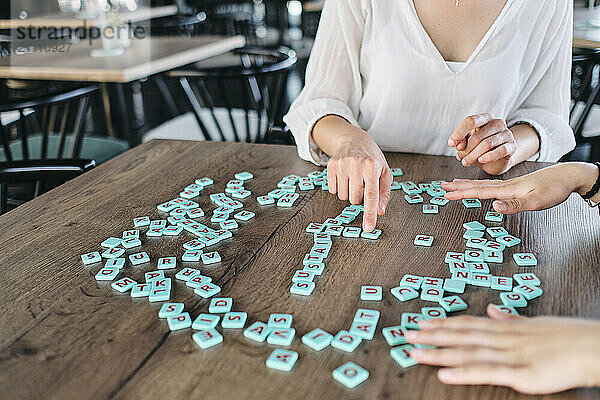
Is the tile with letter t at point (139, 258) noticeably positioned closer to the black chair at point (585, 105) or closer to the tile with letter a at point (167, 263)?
the tile with letter a at point (167, 263)

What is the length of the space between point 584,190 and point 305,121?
0.69 meters

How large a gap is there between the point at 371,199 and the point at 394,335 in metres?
0.38

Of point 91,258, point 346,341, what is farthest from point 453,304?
point 91,258

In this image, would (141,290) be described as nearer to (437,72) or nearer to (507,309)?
(507,309)

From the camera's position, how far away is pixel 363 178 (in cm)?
118

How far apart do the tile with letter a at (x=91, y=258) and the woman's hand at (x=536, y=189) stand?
68cm

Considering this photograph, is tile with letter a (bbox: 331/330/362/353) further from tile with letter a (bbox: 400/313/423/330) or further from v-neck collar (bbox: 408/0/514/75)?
v-neck collar (bbox: 408/0/514/75)

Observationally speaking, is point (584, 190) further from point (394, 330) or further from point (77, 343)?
point (77, 343)

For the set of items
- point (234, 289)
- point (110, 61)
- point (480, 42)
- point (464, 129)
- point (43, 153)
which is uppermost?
point (480, 42)

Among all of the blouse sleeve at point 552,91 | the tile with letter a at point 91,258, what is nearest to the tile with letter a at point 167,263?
the tile with letter a at point 91,258

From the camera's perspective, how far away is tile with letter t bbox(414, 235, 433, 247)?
106 cm

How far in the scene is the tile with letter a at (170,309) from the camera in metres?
0.86

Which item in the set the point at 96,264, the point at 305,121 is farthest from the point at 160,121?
the point at 96,264

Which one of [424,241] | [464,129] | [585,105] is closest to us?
[424,241]
